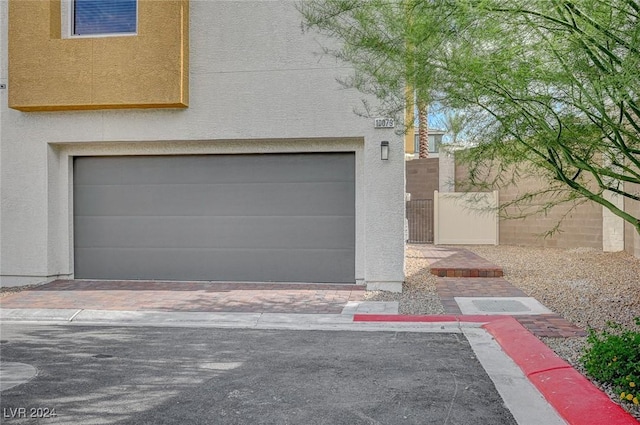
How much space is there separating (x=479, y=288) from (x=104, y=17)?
8.75m

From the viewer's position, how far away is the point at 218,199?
1071 centimetres

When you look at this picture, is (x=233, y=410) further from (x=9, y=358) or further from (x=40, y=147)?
(x=40, y=147)

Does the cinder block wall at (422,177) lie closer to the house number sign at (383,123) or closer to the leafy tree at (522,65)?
the house number sign at (383,123)

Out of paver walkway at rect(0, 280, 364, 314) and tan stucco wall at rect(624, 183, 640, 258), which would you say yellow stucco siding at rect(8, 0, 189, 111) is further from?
tan stucco wall at rect(624, 183, 640, 258)

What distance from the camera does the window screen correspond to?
10438 millimetres

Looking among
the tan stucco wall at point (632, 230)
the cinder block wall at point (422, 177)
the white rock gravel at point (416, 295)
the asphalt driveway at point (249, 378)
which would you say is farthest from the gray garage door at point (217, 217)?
the cinder block wall at point (422, 177)

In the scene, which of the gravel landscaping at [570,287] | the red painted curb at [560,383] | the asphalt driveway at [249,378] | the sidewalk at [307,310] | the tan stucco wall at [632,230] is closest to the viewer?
the red painted curb at [560,383]

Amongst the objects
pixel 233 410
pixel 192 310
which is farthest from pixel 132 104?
pixel 233 410

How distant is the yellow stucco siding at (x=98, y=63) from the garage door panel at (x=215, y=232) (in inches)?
90.4

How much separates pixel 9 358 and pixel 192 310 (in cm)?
277

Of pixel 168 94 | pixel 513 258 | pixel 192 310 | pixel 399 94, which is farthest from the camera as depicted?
pixel 513 258

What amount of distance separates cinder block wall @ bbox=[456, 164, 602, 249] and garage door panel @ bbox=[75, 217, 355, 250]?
683cm

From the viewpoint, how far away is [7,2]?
10508 millimetres

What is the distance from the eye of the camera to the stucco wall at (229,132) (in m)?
9.63
